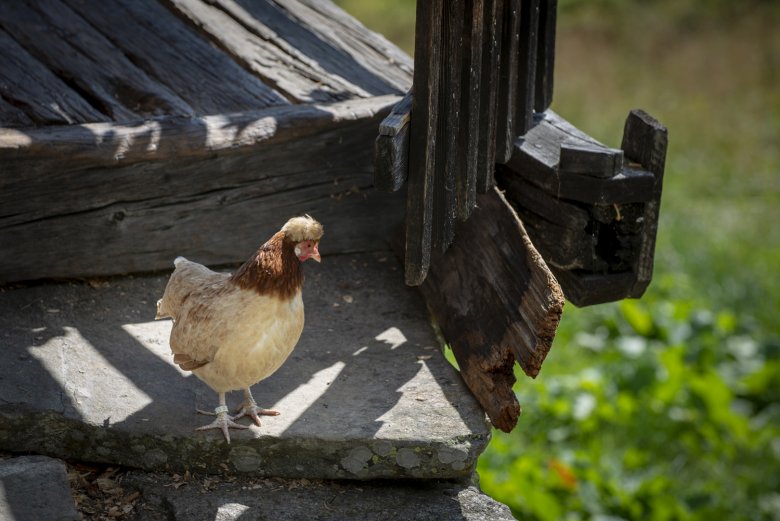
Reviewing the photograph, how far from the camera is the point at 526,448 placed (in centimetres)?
719

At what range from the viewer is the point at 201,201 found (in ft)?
14.1

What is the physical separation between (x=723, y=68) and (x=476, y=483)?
1179 centimetres

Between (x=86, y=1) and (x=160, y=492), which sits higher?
(x=86, y=1)

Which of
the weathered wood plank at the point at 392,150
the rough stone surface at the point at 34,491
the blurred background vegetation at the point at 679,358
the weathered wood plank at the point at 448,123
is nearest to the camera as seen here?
the rough stone surface at the point at 34,491

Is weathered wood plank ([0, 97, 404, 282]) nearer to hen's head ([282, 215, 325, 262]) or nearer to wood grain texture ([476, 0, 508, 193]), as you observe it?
wood grain texture ([476, 0, 508, 193])

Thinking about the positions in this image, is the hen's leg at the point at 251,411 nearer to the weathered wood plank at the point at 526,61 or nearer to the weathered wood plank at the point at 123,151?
the weathered wood plank at the point at 123,151

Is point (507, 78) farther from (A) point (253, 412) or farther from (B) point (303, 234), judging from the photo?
(A) point (253, 412)

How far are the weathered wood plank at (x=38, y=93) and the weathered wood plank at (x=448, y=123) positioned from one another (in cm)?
155

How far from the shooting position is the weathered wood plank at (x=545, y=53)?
14.9 feet

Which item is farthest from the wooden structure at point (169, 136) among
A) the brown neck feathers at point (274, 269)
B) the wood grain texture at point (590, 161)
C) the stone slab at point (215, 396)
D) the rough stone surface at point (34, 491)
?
the rough stone surface at point (34, 491)

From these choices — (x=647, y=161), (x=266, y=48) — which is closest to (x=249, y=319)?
(x=647, y=161)

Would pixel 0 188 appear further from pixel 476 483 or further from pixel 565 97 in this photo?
pixel 565 97

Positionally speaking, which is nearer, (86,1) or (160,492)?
(160,492)

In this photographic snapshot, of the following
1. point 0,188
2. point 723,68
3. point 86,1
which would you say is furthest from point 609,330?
point 723,68
